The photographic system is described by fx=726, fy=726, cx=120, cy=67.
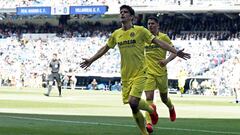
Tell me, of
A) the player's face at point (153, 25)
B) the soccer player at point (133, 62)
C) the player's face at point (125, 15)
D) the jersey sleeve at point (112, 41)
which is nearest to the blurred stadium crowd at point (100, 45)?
the player's face at point (153, 25)

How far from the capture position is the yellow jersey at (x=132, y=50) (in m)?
13.8

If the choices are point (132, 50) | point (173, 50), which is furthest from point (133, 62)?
point (173, 50)

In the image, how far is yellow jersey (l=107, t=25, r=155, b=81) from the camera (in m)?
13.8

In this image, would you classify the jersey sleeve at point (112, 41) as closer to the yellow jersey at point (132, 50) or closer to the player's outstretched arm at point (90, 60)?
the player's outstretched arm at point (90, 60)

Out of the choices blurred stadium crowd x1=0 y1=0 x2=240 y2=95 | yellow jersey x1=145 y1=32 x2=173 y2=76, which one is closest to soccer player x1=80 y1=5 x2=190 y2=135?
yellow jersey x1=145 y1=32 x2=173 y2=76

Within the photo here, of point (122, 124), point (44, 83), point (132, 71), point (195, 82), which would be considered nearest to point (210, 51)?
point (195, 82)

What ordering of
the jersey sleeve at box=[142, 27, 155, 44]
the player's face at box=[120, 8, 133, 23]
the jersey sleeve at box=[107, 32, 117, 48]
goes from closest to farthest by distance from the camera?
the player's face at box=[120, 8, 133, 23], the jersey sleeve at box=[142, 27, 155, 44], the jersey sleeve at box=[107, 32, 117, 48]

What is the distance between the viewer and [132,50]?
1385 cm

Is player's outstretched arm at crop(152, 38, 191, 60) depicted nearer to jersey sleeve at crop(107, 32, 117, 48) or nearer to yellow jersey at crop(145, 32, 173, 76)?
jersey sleeve at crop(107, 32, 117, 48)

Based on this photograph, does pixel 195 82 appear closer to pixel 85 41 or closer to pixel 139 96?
pixel 85 41

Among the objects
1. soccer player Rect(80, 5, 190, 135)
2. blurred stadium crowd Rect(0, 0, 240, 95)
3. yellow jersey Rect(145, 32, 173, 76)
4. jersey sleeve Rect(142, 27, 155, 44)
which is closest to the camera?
soccer player Rect(80, 5, 190, 135)

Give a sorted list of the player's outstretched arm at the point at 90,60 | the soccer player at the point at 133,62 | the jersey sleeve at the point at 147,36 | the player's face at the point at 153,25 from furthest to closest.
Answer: the player's face at the point at 153,25, the player's outstretched arm at the point at 90,60, the jersey sleeve at the point at 147,36, the soccer player at the point at 133,62

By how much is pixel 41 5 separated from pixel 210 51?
65.6ft

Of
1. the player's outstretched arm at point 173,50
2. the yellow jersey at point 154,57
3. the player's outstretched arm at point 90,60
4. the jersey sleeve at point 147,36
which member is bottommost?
the yellow jersey at point 154,57
